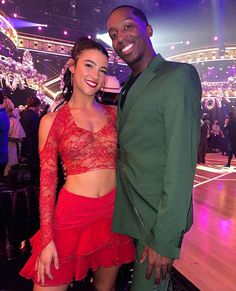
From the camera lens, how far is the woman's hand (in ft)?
4.95

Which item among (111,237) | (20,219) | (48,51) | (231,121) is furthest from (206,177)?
(48,51)

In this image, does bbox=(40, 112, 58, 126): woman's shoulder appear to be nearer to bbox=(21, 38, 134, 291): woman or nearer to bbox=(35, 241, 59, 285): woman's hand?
bbox=(21, 38, 134, 291): woman

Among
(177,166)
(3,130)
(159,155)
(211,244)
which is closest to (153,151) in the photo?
(159,155)

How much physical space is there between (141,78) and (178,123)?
1.09ft

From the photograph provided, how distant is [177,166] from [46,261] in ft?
2.68

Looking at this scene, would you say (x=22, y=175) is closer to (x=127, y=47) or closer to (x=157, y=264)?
(x=127, y=47)

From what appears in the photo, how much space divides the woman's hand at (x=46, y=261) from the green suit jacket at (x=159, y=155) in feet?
1.10

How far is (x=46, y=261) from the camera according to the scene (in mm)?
1510

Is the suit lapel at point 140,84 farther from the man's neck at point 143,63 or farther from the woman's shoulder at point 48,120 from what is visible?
the woman's shoulder at point 48,120

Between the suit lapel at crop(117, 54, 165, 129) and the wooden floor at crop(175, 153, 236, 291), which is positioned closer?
the suit lapel at crop(117, 54, 165, 129)

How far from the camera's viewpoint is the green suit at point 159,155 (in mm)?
1220

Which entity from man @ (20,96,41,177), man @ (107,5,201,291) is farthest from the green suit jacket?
man @ (20,96,41,177)

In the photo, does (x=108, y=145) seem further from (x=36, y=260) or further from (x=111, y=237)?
(x=36, y=260)

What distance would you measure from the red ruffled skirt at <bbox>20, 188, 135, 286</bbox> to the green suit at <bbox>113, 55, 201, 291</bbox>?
0.13 metres
